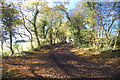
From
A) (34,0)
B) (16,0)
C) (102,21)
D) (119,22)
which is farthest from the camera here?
(34,0)

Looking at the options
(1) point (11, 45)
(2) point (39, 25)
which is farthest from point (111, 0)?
(2) point (39, 25)

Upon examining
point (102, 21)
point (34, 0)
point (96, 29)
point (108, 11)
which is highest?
point (34, 0)

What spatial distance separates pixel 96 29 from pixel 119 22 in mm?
1865

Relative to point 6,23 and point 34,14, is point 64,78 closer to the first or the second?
point 6,23

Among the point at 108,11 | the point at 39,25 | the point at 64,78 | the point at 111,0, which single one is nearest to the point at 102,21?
the point at 108,11

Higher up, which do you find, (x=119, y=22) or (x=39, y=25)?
(x=39, y=25)

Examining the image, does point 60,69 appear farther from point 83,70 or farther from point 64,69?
point 83,70

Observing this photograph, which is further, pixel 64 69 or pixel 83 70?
pixel 64 69

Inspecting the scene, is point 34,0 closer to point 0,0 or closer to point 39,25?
point 0,0

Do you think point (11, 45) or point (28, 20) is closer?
point (11, 45)

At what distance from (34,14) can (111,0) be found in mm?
10175

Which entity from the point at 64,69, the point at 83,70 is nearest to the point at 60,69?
the point at 64,69

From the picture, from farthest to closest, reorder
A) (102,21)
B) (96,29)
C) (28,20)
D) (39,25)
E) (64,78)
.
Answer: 1. (39,25)
2. (28,20)
3. (96,29)
4. (102,21)
5. (64,78)

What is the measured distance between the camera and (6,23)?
7.91 m
